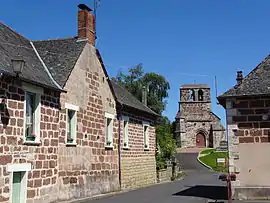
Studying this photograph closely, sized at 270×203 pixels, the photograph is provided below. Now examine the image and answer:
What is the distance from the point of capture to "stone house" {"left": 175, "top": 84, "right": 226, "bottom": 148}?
6856cm

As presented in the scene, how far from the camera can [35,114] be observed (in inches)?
578

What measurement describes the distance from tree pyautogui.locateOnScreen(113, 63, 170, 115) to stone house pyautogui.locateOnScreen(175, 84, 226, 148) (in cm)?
513

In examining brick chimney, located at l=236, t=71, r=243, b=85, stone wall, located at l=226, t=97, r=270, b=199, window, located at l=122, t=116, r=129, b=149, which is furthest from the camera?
window, located at l=122, t=116, r=129, b=149

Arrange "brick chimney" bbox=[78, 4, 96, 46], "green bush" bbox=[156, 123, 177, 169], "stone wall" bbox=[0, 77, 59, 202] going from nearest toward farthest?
1. "stone wall" bbox=[0, 77, 59, 202]
2. "brick chimney" bbox=[78, 4, 96, 46]
3. "green bush" bbox=[156, 123, 177, 169]

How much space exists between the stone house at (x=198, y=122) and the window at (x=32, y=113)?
5473 centimetres

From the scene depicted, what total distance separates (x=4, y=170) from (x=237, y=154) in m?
8.97

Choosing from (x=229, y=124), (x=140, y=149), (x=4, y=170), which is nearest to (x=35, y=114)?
(x=4, y=170)

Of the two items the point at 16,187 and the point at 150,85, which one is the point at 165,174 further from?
the point at 150,85

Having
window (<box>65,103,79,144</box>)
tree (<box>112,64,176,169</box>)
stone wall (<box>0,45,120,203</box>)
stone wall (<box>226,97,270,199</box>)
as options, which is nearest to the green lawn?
tree (<box>112,64,176,169</box>)

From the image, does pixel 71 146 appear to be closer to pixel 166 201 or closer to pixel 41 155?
pixel 41 155

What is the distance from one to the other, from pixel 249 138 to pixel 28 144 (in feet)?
28.2

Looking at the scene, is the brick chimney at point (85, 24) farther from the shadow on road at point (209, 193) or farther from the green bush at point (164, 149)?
the green bush at point (164, 149)

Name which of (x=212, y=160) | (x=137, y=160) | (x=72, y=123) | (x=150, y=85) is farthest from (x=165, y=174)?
(x=150, y=85)

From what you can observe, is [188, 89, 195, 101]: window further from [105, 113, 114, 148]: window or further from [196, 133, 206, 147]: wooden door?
[105, 113, 114, 148]: window
